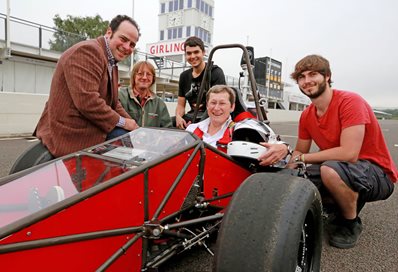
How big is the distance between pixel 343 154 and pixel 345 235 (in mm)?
608

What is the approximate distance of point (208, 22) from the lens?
4753 centimetres

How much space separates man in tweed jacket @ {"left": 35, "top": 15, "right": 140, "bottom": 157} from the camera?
2402mm

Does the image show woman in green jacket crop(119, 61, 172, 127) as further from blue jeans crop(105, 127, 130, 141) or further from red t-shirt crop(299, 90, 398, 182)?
red t-shirt crop(299, 90, 398, 182)

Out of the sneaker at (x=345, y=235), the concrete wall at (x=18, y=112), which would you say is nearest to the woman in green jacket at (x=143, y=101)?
the sneaker at (x=345, y=235)

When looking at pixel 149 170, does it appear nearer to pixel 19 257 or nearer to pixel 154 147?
pixel 154 147

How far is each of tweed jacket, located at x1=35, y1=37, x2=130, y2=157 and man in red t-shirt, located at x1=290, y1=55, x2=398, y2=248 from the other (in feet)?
4.99

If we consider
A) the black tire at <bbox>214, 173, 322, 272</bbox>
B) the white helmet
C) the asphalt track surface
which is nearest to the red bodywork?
the white helmet

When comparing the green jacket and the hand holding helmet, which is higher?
the green jacket

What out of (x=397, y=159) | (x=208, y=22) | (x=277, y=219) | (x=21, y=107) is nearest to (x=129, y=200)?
(x=277, y=219)

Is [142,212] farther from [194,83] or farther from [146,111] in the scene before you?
[194,83]

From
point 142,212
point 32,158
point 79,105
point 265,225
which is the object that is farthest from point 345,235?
point 32,158

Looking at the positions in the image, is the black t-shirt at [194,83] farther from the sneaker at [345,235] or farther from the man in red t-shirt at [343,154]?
the sneaker at [345,235]

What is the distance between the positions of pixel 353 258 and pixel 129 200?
170cm

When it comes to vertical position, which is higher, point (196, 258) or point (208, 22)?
point (208, 22)
